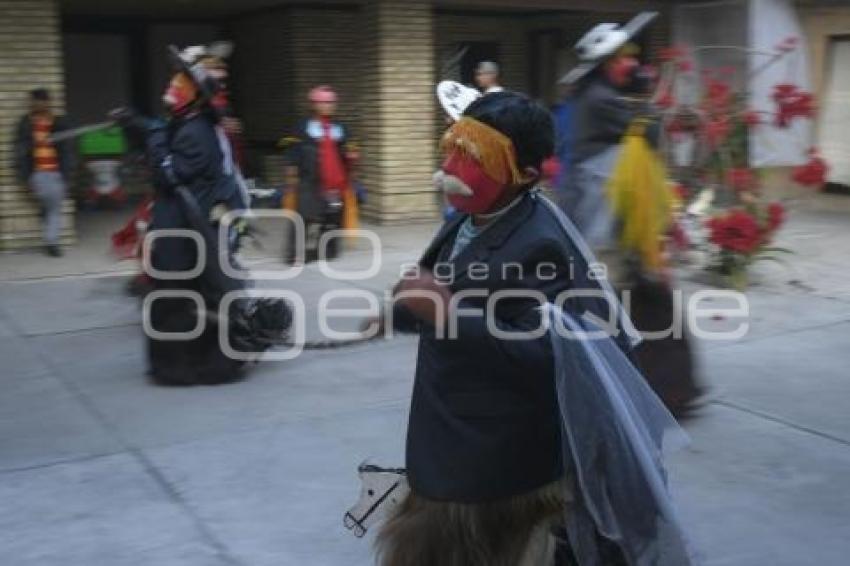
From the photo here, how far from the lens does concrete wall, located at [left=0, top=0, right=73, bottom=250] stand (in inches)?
375

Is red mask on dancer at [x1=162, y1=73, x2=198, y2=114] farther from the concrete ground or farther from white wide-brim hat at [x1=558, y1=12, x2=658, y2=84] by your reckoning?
white wide-brim hat at [x1=558, y1=12, x2=658, y2=84]

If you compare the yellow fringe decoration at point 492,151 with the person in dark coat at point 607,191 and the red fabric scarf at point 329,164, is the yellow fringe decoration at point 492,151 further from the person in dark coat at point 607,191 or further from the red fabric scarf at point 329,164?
the red fabric scarf at point 329,164

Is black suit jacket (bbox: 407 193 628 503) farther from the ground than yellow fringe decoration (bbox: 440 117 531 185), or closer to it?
closer to it

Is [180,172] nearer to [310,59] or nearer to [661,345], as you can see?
[661,345]

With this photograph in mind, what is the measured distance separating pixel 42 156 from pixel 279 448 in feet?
18.2

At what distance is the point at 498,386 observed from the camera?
2.37 meters

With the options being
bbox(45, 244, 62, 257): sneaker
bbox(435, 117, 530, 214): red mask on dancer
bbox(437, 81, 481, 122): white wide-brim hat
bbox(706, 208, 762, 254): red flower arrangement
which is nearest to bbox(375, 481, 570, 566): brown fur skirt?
bbox(435, 117, 530, 214): red mask on dancer

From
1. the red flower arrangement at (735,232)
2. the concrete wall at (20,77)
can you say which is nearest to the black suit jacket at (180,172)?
the red flower arrangement at (735,232)

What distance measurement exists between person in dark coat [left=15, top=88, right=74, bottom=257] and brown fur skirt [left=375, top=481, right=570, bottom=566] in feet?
25.1

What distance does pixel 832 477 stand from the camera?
4.36 meters

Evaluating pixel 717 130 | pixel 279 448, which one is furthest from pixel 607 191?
pixel 717 130

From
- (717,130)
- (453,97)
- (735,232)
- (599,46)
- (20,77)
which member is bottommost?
(735,232)

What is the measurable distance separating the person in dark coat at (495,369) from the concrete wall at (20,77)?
8.06m

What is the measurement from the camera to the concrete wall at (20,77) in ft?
31.3
